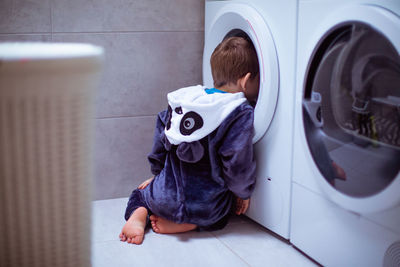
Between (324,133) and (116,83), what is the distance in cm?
93

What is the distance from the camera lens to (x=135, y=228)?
1.47 metres

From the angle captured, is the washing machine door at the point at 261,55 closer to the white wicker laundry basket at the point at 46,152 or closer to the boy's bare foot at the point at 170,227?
the boy's bare foot at the point at 170,227

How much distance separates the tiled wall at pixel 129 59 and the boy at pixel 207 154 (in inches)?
10.3

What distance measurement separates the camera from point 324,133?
3.82 ft

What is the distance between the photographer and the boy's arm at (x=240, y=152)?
4.64 ft

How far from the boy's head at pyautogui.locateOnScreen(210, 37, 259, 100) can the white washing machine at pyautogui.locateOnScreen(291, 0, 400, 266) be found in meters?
0.28

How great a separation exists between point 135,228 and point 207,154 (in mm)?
343

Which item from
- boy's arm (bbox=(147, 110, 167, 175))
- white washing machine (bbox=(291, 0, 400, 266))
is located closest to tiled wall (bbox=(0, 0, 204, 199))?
boy's arm (bbox=(147, 110, 167, 175))

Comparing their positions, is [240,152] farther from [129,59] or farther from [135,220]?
[129,59]

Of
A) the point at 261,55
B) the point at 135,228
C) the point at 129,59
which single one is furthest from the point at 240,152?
the point at 129,59

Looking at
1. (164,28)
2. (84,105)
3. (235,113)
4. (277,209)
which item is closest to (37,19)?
(164,28)

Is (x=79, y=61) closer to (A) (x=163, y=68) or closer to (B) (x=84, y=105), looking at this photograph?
(B) (x=84, y=105)

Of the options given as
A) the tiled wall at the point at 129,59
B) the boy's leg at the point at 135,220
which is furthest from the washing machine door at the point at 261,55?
the boy's leg at the point at 135,220

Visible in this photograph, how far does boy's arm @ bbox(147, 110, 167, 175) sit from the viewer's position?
1620mm
